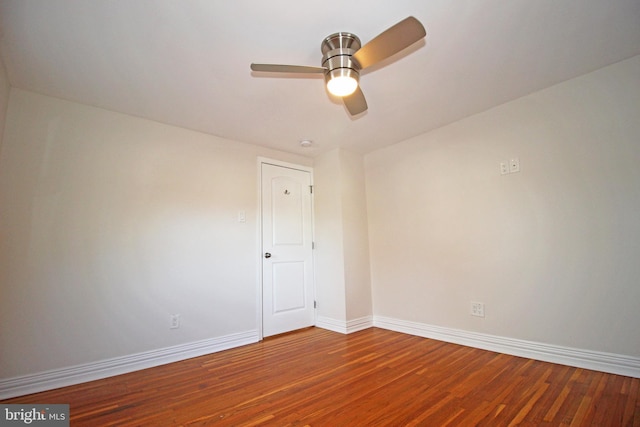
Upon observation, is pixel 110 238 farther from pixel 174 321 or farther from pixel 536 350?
pixel 536 350

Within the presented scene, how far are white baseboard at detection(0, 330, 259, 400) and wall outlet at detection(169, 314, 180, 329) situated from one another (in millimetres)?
177

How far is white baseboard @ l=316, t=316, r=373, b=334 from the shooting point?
320cm

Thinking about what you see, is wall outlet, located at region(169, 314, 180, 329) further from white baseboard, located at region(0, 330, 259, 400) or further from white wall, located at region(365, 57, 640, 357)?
white wall, located at region(365, 57, 640, 357)

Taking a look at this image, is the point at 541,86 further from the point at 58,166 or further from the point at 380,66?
the point at 58,166

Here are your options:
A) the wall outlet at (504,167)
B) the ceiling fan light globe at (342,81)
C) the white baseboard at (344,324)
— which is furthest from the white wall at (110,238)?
the wall outlet at (504,167)

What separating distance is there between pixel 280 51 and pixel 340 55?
42 centimetres

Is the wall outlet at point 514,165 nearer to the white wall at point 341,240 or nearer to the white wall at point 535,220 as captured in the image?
the white wall at point 535,220

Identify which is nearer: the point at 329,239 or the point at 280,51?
the point at 280,51

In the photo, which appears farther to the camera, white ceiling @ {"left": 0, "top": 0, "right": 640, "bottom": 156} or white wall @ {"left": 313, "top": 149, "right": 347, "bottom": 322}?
white wall @ {"left": 313, "top": 149, "right": 347, "bottom": 322}

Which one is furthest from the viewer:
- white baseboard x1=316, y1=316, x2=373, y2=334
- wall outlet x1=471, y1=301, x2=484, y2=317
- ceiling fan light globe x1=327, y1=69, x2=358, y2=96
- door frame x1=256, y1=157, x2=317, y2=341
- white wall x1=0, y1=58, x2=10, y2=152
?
white baseboard x1=316, y1=316, x2=373, y2=334

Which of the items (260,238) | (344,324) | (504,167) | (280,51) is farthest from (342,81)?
(344,324)

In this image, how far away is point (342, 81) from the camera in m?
1.63

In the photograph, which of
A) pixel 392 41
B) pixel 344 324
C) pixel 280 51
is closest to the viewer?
pixel 392 41

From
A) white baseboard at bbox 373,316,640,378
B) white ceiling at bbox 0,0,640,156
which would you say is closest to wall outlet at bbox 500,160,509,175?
white ceiling at bbox 0,0,640,156
